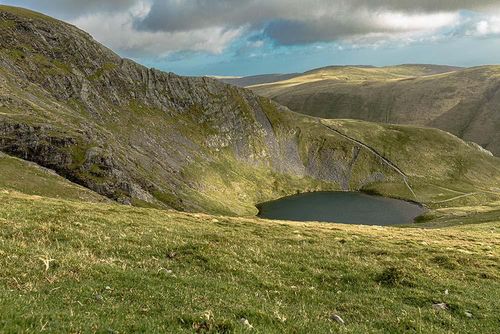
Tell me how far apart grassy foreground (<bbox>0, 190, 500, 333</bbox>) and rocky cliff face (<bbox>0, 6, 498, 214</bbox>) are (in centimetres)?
7131

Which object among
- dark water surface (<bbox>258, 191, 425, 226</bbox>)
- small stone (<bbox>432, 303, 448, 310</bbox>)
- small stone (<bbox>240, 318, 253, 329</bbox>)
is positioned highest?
small stone (<bbox>240, 318, 253, 329</bbox>)

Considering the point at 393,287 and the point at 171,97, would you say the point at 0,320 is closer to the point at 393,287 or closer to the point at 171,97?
the point at 393,287

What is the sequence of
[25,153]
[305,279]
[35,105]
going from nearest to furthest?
[305,279], [25,153], [35,105]

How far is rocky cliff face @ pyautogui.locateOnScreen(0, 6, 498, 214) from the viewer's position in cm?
9900

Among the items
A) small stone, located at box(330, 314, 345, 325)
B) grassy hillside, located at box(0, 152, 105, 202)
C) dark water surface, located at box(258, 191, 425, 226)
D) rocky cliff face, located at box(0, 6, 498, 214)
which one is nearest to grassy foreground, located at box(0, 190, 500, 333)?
small stone, located at box(330, 314, 345, 325)

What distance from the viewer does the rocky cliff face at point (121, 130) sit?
325ft

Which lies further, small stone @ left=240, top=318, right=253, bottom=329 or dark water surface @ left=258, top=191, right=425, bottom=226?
dark water surface @ left=258, top=191, right=425, bottom=226

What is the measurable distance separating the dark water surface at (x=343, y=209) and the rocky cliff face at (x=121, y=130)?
795cm

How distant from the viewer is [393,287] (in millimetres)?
22578

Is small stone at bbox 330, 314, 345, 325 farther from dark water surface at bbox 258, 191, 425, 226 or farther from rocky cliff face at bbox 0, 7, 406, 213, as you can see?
dark water surface at bbox 258, 191, 425, 226

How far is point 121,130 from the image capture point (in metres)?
144

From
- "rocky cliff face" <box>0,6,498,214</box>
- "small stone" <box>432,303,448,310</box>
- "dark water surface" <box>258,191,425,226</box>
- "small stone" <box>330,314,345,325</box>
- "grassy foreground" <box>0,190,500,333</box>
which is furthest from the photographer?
"dark water surface" <box>258,191,425,226</box>

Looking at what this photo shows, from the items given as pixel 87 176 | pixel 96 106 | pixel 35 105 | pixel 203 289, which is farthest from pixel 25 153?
pixel 203 289

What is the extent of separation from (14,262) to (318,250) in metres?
19.8
